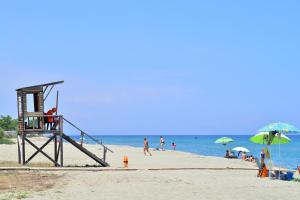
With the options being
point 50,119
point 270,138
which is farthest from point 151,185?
point 50,119

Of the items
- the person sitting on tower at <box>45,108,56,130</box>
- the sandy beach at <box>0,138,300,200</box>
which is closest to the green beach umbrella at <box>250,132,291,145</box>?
the sandy beach at <box>0,138,300,200</box>

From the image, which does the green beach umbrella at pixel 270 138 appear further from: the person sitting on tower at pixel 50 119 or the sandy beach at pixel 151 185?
the person sitting on tower at pixel 50 119

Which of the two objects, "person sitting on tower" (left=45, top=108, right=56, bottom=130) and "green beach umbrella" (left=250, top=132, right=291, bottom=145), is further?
"person sitting on tower" (left=45, top=108, right=56, bottom=130)

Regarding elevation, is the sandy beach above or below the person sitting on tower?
below

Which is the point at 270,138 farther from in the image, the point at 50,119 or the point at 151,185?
the point at 50,119

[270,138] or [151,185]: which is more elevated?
[270,138]

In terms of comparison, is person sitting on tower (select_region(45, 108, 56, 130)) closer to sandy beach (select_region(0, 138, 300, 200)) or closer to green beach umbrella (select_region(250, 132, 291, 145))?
sandy beach (select_region(0, 138, 300, 200))

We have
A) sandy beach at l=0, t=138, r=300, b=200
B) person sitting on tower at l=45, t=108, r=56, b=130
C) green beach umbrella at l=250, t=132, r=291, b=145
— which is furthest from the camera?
person sitting on tower at l=45, t=108, r=56, b=130

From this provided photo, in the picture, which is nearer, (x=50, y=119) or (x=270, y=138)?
(x=270, y=138)

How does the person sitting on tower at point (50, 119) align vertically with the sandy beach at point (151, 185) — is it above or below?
above

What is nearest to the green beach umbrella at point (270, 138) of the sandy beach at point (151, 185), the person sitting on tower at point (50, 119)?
the sandy beach at point (151, 185)

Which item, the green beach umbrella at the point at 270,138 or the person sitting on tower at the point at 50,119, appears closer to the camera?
the green beach umbrella at the point at 270,138

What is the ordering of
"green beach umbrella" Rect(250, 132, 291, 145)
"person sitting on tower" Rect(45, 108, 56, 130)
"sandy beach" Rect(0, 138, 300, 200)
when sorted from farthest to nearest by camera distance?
"person sitting on tower" Rect(45, 108, 56, 130), "green beach umbrella" Rect(250, 132, 291, 145), "sandy beach" Rect(0, 138, 300, 200)

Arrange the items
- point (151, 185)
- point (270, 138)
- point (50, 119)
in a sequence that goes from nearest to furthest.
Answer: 1. point (151, 185)
2. point (270, 138)
3. point (50, 119)
